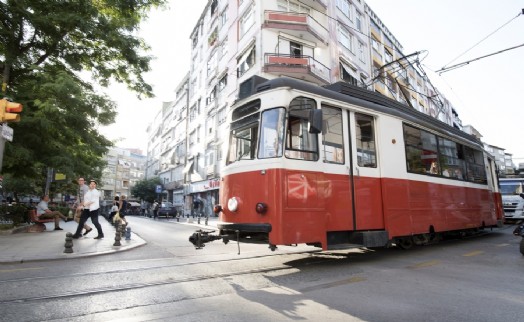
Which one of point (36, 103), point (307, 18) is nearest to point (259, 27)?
point (307, 18)

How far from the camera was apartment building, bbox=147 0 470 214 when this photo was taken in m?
22.0

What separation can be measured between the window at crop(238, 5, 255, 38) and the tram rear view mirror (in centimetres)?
1981

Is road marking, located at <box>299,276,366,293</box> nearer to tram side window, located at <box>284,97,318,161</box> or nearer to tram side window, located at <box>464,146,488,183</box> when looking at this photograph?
tram side window, located at <box>284,97,318,161</box>

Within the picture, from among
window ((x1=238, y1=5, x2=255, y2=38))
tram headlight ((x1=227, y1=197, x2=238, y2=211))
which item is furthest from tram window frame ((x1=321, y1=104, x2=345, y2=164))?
window ((x1=238, y1=5, x2=255, y2=38))

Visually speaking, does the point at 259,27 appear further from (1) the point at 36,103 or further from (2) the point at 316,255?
(2) the point at 316,255

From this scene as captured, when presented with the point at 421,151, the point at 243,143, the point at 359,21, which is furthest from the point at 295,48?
the point at 243,143

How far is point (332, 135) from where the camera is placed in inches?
272

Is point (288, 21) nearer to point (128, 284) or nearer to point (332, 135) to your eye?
point (332, 135)

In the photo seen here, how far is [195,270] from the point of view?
20.7 feet

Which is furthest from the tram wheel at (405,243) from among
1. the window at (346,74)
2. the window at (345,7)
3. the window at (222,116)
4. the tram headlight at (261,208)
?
the window at (345,7)

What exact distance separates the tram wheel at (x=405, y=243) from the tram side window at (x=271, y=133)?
194 inches

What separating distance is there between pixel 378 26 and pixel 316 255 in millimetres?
34177

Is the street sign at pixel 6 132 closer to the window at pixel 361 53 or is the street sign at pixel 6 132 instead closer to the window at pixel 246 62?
the window at pixel 246 62

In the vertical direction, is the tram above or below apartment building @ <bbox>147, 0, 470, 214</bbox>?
below
